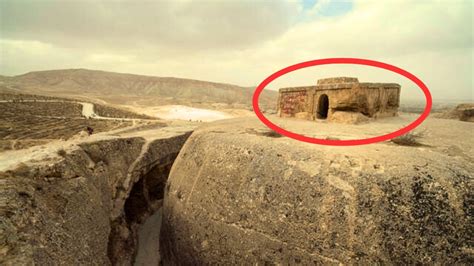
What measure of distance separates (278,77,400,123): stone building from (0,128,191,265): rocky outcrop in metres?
5.36

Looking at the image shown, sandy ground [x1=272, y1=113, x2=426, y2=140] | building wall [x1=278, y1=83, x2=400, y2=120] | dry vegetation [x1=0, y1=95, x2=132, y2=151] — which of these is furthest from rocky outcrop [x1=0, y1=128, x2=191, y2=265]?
dry vegetation [x1=0, y1=95, x2=132, y2=151]

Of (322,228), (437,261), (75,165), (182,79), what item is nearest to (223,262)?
(322,228)

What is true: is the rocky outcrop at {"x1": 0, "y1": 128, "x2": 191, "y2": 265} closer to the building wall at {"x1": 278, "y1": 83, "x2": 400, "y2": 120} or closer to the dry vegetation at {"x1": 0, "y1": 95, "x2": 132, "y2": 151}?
the building wall at {"x1": 278, "y1": 83, "x2": 400, "y2": 120}

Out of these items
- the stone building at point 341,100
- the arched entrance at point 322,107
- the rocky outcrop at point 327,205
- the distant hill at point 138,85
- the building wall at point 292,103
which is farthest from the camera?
the distant hill at point 138,85

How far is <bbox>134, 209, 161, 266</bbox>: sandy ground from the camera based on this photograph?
18.9ft

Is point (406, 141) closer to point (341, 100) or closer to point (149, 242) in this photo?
point (341, 100)

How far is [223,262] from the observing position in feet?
13.1

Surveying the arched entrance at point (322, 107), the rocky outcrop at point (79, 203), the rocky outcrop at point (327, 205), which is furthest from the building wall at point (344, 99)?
the rocky outcrop at point (79, 203)

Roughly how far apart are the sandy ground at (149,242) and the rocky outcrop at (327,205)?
138 cm

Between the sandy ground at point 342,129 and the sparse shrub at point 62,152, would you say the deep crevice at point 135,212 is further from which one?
the sandy ground at point 342,129

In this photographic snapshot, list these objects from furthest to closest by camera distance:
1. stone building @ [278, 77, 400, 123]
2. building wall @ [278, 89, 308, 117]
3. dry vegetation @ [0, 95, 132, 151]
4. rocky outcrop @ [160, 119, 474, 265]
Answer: dry vegetation @ [0, 95, 132, 151] → building wall @ [278, 89, 308, 117] → stone building @ [278, 77, 400, 123] → rocky outcrop @ [160, 119, 474, 265]

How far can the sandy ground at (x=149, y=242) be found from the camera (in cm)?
575

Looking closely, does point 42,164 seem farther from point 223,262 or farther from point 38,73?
point 38,73

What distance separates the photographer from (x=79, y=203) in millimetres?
4164
